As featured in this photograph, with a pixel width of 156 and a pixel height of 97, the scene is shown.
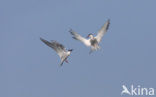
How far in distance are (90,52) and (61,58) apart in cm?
350

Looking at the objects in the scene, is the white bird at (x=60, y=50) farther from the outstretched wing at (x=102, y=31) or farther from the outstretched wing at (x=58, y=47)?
the outstretched wing at (x=102, y=31)

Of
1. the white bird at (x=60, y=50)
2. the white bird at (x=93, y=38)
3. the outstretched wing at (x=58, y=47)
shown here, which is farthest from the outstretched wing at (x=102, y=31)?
the outstretched wing at (x=58, y=47)

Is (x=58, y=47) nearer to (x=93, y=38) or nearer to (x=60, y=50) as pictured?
(x=60, y=50)

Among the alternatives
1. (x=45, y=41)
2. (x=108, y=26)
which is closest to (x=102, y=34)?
(x=108, y=26)

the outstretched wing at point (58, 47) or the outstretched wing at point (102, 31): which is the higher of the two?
the outstretched wing at point (102, 31)

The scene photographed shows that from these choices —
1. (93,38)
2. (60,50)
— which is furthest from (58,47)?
(93,38)

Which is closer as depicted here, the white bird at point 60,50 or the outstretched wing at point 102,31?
the outstretched wing at point 102,31

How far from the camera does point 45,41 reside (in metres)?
69.1

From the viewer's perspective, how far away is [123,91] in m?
67.5

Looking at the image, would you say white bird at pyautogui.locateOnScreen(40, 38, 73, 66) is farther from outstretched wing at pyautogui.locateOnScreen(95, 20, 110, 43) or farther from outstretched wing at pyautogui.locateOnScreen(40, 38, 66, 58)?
outstretched wing at pyautogui.locateOnScreen(95, 20, 110, 43)

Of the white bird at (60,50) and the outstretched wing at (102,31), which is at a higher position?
the outstretched wing at (102,31)

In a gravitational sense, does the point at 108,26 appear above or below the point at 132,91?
above

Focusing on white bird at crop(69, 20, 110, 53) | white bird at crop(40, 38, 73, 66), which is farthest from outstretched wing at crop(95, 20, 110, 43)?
white bird at crop(40, 38, 73, 66)

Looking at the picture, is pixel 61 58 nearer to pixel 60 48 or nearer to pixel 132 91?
pixel 60 48
